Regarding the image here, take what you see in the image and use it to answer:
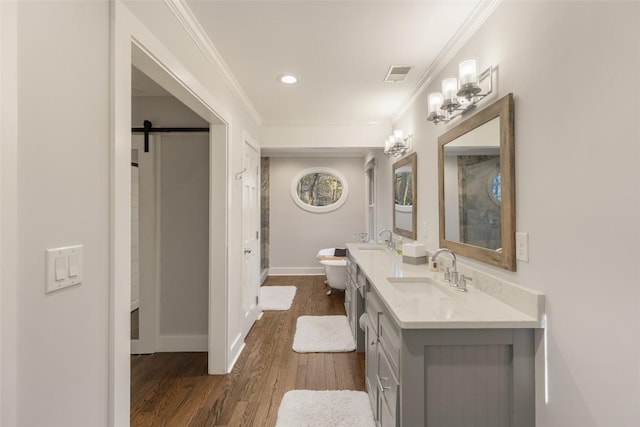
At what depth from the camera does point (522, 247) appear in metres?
1.36

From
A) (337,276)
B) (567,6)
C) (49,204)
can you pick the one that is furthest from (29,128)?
(337,276)

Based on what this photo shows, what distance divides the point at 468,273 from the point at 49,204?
1.94m

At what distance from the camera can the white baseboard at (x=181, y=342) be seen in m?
2.81

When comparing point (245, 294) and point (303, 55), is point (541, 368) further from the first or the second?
point (245, 294)

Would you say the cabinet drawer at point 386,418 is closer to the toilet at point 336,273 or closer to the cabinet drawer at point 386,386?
the cabinet drawer at point 386,386

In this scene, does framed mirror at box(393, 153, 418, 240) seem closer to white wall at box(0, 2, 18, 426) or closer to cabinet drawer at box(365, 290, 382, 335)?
cabinet drawer at box(365, 290, 382, 335)

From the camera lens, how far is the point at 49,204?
0.86m

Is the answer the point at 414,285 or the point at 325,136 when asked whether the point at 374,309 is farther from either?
the point at 325,136

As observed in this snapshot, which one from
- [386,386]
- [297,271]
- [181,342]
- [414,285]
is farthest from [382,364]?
[297,271]

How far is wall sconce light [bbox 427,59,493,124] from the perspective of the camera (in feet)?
5.23

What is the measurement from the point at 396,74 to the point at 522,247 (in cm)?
169

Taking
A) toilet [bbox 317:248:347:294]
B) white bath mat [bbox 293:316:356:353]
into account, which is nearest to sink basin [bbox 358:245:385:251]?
toilet [bbox 317:248:347:294]

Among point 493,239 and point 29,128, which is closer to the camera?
point 29,128

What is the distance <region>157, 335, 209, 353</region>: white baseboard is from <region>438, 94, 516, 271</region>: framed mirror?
231cm
